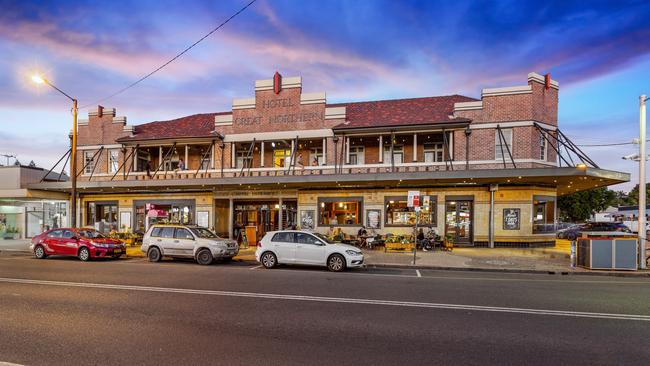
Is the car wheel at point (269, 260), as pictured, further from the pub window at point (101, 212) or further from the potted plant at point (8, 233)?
the potted plant at point (8, 233)

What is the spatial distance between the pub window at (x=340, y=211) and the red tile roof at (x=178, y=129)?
347 inches

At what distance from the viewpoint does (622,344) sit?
5684mm

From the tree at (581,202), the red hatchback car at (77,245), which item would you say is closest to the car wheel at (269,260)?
the red hatchback car at (77,245)

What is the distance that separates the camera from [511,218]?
2064 centimetres

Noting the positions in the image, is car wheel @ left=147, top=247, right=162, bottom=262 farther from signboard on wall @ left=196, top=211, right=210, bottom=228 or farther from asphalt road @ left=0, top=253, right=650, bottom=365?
signboard on wall @ left=196, top=211, right=210, bottom=228

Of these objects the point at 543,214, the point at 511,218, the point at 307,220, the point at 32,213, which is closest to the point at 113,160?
the point at 32,213

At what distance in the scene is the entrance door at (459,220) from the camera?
2139cm

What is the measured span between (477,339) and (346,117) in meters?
19.8

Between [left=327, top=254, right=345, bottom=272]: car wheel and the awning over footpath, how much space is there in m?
7.04

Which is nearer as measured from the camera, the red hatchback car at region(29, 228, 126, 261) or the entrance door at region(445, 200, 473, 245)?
the red hatchback car at region(29, 228, 126, 261)

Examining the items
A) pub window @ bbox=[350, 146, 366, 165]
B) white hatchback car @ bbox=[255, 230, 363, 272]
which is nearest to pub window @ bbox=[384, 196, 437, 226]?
pub window @ bbox=[350, 146, 366, 165]

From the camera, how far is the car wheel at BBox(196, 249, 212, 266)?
49.8 feet

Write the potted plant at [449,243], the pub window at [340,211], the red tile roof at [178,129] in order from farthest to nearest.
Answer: the red tile roof at [178,129] < the pub window at [340,211] < the potted plant at [449,243]

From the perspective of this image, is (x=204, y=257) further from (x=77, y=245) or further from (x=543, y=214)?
(x=543, y=214)
